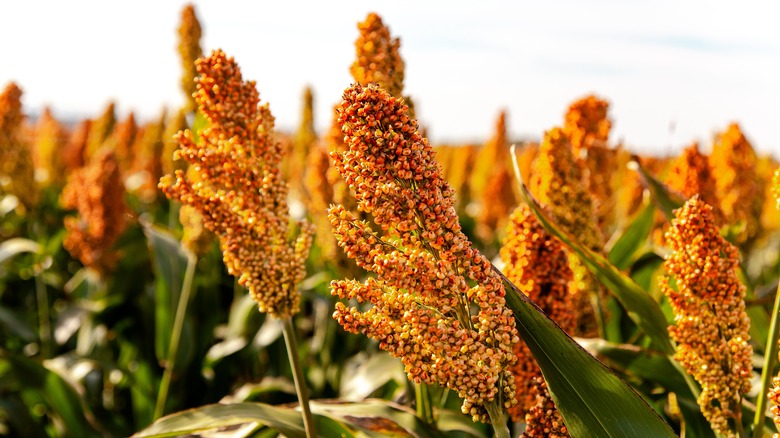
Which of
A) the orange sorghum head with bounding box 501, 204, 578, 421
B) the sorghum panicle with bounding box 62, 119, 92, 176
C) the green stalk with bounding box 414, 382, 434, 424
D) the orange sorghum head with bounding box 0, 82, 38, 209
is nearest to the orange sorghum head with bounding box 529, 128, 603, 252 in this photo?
the orange sorghum head with bounding box 501, 204, 578, 421

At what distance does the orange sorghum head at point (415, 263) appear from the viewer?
4.24 ft

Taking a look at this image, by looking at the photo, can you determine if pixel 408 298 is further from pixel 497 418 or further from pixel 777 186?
pixel 777 186

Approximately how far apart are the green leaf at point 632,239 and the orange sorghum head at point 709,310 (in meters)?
→ 1.59

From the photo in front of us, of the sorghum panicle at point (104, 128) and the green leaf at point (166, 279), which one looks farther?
the sorghum panicle at point (104, 128)

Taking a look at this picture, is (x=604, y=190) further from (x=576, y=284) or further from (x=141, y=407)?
(x=141, y=407)

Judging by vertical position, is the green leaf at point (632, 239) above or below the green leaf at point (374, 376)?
above

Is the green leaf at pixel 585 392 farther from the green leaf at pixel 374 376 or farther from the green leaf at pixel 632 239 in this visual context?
the green leaf at pixel 632 239

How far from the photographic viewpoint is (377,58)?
7.29ft

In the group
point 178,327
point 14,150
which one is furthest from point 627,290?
point 14,150

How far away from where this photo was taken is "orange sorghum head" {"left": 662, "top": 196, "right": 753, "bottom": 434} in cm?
161

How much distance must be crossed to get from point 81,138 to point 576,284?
952 cm

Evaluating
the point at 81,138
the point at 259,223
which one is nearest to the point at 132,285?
the point at 259,223

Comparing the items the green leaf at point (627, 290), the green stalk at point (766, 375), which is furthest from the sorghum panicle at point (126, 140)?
the green stalk at point (766, 375)

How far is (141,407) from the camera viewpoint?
14.0ft
